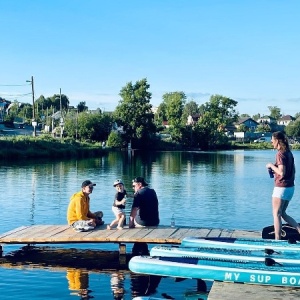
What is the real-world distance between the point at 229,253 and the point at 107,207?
51.3ft

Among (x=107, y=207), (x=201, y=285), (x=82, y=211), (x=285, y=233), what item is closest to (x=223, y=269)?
(x=201, y=285)

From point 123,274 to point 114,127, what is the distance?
A: 100501 millimetres

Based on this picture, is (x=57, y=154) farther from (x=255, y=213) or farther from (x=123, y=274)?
(x=123, y=274)

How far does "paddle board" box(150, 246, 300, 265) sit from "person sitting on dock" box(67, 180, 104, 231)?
3929mm

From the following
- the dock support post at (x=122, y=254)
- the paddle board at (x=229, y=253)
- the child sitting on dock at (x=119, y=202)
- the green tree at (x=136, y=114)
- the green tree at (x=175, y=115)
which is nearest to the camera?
the paddle board at (x=229, y=253)

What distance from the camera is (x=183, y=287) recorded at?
1284 cm

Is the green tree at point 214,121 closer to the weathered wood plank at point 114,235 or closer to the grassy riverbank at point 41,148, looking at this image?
the grassy riverbank at point 41,148

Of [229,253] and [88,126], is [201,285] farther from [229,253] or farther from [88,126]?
[88,126]

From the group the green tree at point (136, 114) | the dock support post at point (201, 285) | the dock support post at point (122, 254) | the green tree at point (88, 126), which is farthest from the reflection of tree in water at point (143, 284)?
the green tree at point (136, 114)

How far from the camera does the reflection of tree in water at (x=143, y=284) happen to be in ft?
40.7

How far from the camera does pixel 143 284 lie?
42.7 ft

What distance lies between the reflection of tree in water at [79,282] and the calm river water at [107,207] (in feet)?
0.08

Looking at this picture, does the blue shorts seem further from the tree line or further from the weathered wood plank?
the tree line

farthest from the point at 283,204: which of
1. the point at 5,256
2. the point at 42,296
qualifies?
the point at 5,256
